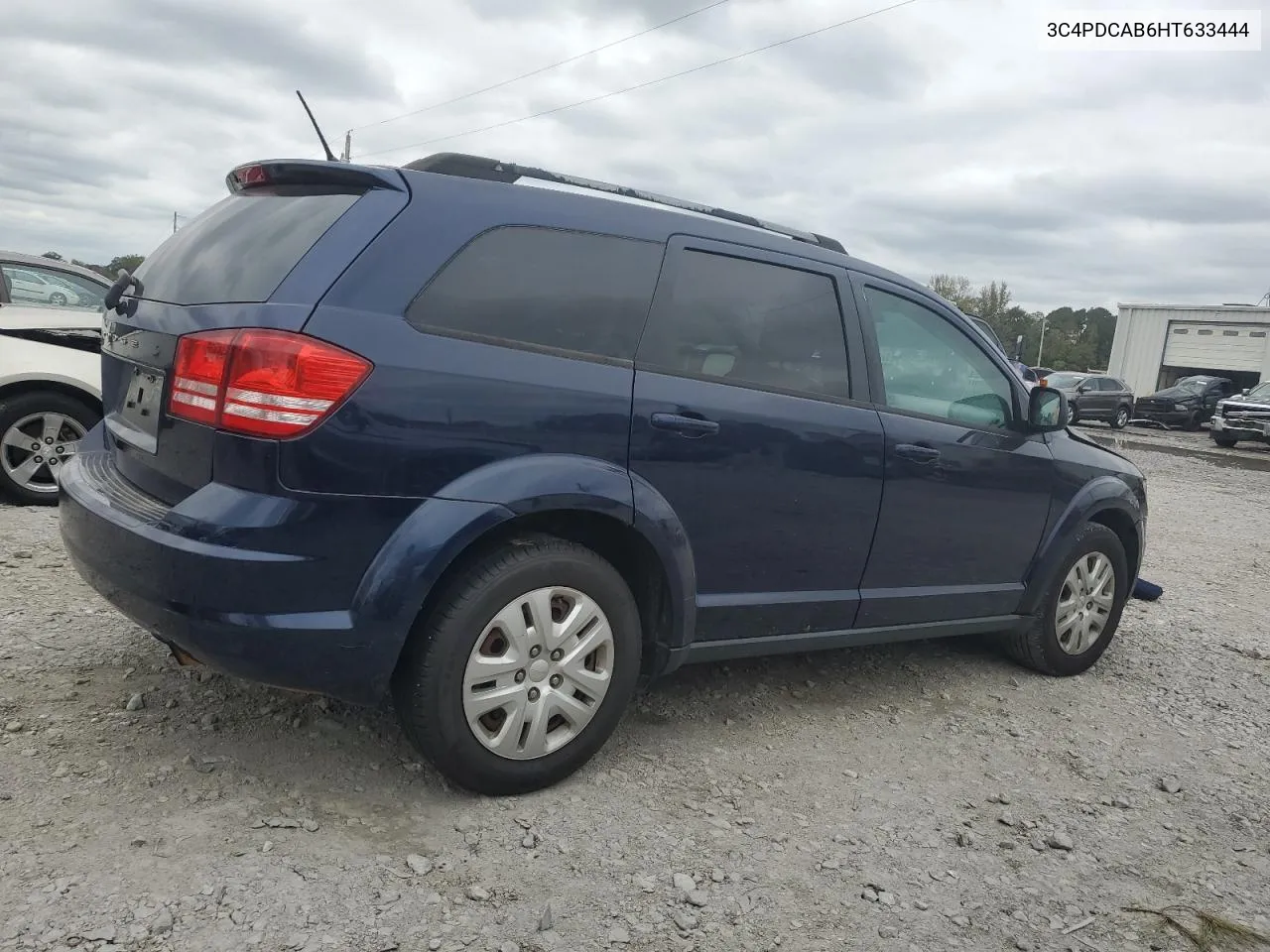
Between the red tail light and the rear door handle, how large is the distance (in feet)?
3.03

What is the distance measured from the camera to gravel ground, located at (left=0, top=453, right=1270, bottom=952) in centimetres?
238

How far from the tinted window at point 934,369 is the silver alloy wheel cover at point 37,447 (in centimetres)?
479

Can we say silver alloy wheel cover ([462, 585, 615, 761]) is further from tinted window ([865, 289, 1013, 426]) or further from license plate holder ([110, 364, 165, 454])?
tinted window ([865, 289, 1013, 426])

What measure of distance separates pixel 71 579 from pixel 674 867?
3.38 m

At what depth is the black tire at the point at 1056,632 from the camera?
14.9 feet

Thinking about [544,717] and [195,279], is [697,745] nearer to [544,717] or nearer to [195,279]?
[544,717]

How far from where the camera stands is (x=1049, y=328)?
88.8m

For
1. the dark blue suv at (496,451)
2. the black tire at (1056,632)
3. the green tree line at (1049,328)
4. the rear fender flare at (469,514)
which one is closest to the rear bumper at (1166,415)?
the black tire at (1056,632)

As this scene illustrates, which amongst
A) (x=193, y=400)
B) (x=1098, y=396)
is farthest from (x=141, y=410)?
(x=1098, y=396)

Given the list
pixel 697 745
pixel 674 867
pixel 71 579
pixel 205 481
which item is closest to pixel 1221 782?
pixel 697 745

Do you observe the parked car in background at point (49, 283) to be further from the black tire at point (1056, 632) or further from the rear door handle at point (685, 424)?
the black tire at point (1056, 632)

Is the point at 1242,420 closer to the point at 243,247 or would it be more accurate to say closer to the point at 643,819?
the point at 643,819

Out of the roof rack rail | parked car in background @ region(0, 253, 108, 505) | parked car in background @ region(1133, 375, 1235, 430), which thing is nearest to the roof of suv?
the roof rack rail

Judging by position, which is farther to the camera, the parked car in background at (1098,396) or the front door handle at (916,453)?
the parked car in background at (1098,396)
